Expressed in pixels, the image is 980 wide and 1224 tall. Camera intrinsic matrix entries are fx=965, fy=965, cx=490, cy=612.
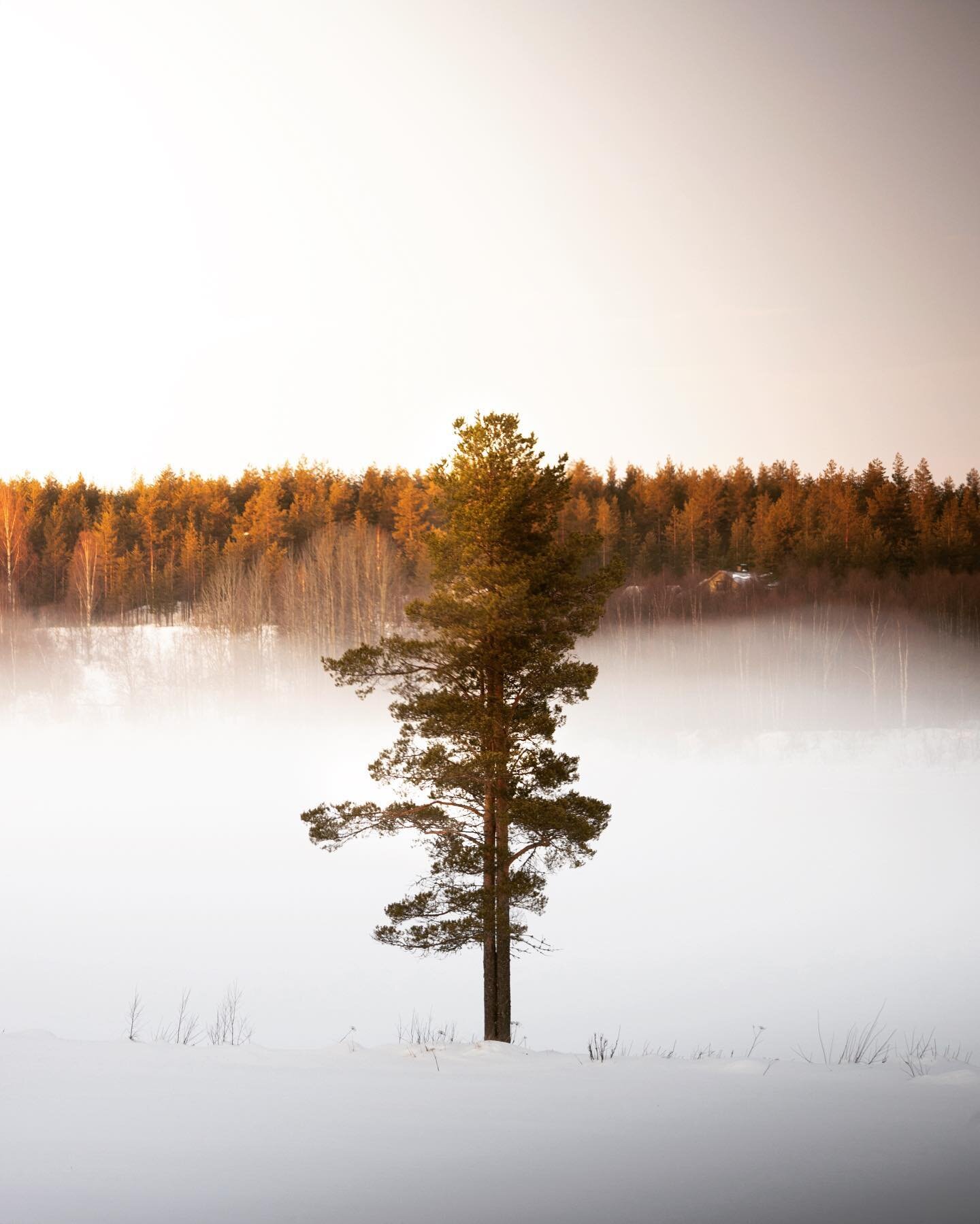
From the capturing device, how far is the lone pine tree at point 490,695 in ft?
48.9

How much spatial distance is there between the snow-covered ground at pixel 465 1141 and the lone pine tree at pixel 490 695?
15.2 feet

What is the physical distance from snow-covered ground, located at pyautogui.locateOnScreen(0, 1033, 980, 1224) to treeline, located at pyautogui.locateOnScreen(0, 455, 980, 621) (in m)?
54.7

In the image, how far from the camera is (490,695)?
Answer: 15.6m

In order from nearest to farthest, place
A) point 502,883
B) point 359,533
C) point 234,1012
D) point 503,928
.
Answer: point 503,928 → point 502,883 → point 234,1012 → point 359,533

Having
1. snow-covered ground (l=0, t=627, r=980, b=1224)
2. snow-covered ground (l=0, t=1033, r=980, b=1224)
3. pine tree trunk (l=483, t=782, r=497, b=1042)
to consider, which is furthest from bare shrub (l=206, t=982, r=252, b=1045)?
snow-covered ground (l=0, t=1033, r=980, b=1224)

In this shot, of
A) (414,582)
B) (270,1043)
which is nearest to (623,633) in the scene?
(414,582)

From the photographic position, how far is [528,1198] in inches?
274

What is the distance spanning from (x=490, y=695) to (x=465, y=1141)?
825cm

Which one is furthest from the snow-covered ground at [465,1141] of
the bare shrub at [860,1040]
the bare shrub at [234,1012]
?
the bare shrub at [234,1012]

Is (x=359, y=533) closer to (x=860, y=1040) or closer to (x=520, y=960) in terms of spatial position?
(x=520, y=960)

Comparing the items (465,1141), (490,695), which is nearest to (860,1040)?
(490,695)

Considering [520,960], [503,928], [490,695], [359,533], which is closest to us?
[503,928]

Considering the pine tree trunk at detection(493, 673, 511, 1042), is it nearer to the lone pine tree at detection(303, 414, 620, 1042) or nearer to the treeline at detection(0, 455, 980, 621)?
the lone pine tree at detection(303, 414, 620, 1042)

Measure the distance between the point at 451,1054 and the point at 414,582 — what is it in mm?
56947
